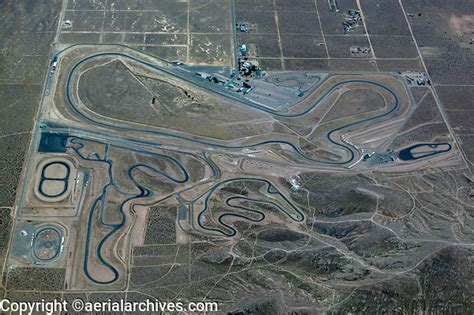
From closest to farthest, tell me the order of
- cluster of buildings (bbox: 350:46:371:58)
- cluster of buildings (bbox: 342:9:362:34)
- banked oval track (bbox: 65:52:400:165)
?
banked oval track (bbox: 65:52:400:165)
cluster of buildings (bbox: 350:46:371:58)
cluster of buildings (bbox: 342:9:362:34)

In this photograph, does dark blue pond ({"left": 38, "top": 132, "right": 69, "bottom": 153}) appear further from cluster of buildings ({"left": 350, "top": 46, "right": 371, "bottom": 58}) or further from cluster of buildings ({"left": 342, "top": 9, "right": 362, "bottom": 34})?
cluster of buildings ({"left": 342, "top": 9, "right": 362, "bottom": 34})

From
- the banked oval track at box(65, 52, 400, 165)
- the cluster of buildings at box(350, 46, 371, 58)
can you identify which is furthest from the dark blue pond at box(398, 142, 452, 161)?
the cluster of buildings at box(350, 46, 371, 58)

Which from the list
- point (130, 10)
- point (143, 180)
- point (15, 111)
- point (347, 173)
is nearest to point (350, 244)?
point (347, 173)

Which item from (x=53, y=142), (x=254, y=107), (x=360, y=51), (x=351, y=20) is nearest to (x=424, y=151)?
(x=360, y=51)

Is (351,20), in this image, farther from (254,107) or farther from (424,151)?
(424,151)

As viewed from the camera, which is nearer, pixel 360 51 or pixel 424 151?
pixel 424 151

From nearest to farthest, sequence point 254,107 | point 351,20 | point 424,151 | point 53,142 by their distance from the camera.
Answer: point 53,142, point 424,151, point 254,107, point 351,20

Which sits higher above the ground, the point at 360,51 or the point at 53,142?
the point at 360,51

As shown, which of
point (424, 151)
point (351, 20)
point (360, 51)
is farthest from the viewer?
point (351, 20)

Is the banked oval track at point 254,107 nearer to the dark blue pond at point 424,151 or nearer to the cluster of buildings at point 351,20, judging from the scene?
the dark blue pond at point 424,151

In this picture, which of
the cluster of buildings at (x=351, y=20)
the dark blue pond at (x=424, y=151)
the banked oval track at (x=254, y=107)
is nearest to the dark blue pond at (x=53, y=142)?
the banked oval track at (x=254, y=107)

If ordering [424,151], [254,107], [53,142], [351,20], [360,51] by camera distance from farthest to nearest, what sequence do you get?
Result: [351,20] < [360,51] < [254,107] < [424,151] < [53,142]

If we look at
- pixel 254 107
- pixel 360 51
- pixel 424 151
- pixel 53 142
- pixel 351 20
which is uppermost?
pixel 351 20

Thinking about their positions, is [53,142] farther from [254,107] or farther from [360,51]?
[360,51]
